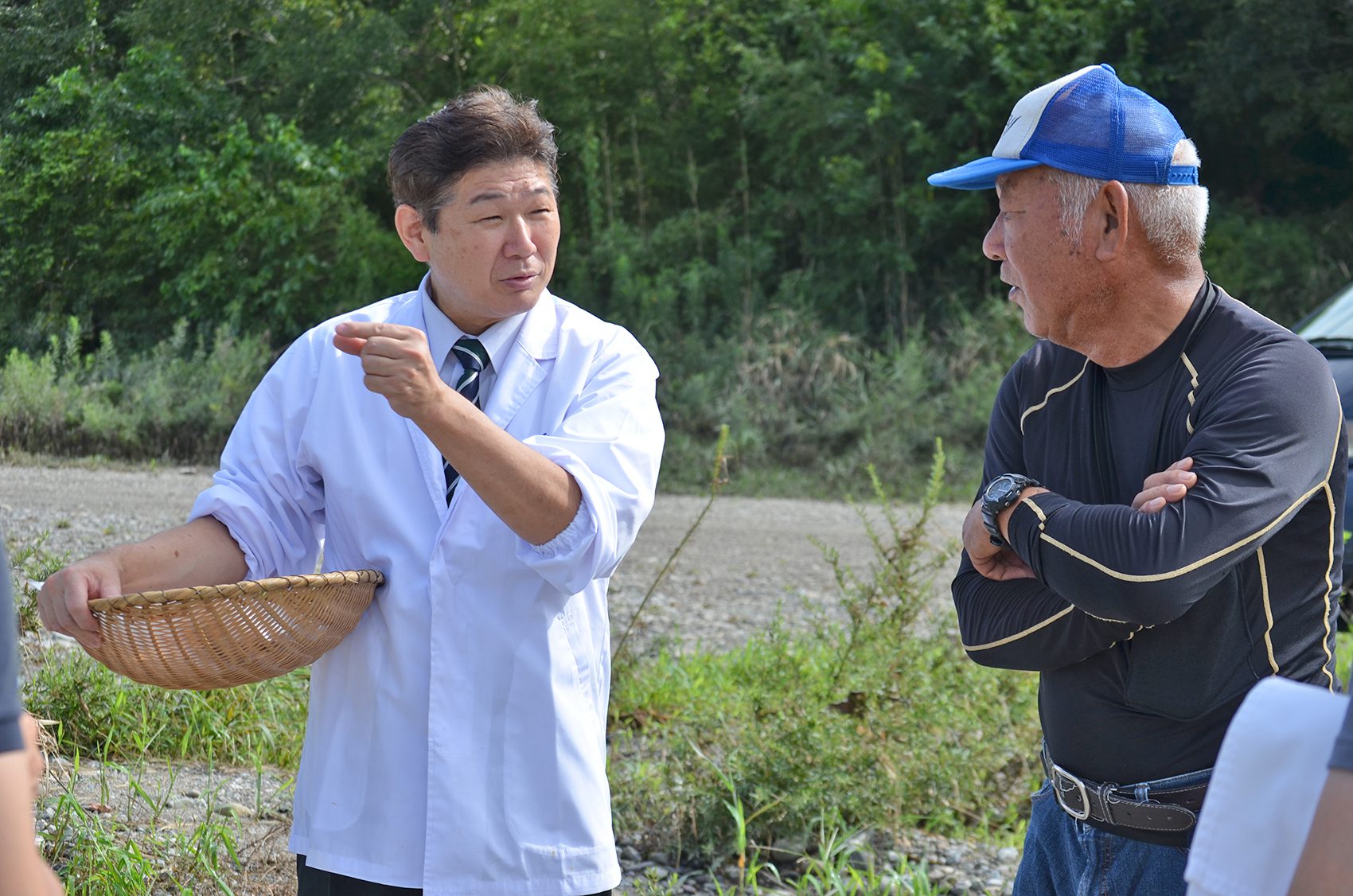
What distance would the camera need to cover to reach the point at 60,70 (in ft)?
12.2

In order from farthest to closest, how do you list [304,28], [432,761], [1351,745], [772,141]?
[772,141], [304,28], [432,761], [1351,745]

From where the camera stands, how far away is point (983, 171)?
2.17 m

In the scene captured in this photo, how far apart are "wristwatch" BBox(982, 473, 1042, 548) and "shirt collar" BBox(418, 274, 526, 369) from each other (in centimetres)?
90

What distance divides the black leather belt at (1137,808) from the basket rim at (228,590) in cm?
120

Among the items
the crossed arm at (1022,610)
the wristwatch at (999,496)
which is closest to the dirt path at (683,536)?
the crossed arm at (1022,610)

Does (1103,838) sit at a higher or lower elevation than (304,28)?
lower

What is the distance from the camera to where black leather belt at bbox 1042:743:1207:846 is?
6.45 ft

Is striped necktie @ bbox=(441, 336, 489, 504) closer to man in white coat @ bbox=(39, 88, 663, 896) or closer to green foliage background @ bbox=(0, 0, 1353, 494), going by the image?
man in white coat @ bbox=(39, 88, 663, 896)

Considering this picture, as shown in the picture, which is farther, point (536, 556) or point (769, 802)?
point (769, 802)

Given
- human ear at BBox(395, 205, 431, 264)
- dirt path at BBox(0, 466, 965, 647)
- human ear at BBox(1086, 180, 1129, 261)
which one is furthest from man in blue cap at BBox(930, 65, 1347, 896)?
dirt path at BBox(0, 466, 965, 647)

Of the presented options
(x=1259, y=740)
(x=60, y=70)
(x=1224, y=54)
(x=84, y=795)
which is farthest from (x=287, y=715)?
(x=1224, y=54)

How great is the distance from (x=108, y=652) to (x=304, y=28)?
2.91 metres

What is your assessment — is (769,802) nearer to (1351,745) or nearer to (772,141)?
(1351,745)

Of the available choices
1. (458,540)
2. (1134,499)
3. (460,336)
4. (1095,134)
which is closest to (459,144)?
(460,336)
